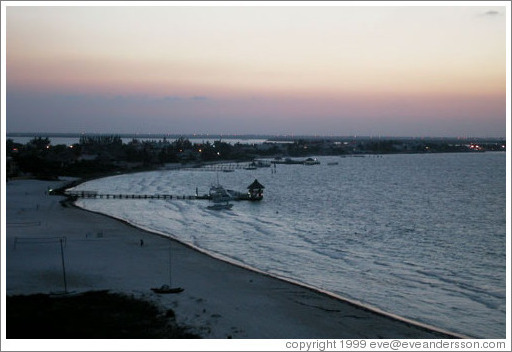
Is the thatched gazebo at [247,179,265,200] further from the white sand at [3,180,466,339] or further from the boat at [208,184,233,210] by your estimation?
the white sand at [3,180,466,339]

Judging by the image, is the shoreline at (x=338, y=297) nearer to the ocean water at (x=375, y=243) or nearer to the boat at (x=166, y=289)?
the ocean water at (x=375, y=243)

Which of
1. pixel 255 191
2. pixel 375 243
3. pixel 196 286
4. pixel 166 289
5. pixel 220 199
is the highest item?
pixel 255 191

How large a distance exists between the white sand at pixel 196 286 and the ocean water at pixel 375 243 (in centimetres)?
125

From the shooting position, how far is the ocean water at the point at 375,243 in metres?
13.5

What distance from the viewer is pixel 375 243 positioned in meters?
20.9

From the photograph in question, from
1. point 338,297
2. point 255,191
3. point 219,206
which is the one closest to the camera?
point 338,297

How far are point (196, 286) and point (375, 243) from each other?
9536mm

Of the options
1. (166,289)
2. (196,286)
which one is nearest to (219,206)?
(196,286)

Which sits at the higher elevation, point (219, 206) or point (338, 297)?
point (219, 206)

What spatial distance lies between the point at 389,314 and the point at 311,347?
391cm

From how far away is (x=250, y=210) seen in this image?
3097 cm

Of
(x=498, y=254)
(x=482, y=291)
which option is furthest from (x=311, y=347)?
(x=498, y=254)

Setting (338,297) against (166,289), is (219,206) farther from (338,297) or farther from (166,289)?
(166,289)

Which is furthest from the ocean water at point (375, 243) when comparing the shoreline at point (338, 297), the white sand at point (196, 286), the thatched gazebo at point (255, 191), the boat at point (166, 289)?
the boat at point (166, 289)
